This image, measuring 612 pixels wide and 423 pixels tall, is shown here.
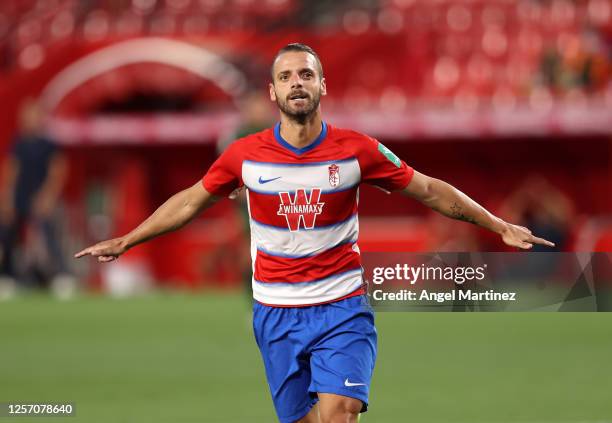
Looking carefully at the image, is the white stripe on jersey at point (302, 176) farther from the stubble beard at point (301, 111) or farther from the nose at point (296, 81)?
the nose at point (296, 81)

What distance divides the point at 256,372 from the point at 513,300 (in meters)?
4.73

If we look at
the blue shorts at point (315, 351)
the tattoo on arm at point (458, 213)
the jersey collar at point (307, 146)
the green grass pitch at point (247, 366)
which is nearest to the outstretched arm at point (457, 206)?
the tattoo on arm at point (458, 213)

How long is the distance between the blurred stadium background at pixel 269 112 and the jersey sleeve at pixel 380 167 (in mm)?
9386

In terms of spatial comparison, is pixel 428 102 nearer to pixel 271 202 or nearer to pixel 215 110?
pixel 215 110

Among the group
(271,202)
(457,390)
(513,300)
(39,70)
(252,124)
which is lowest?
(457,390)

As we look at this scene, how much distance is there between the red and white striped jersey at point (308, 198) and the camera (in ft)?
19.5

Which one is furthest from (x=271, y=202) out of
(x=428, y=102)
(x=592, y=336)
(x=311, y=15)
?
(x=311, y=15)

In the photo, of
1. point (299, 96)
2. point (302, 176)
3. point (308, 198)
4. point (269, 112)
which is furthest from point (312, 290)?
point (269, 112)

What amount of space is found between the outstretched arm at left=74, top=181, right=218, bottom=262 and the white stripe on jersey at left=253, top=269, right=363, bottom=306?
507 millimetres

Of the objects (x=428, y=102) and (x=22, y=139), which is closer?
(x=22, y=139)

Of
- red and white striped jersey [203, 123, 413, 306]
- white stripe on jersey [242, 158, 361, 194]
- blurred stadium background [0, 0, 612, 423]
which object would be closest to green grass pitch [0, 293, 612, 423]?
blurred stadium background [0, 0, 612, 423]

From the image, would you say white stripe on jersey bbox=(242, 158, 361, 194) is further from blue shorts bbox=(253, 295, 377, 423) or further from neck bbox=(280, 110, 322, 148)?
blue shorts bbox=(253, 295, 377, 423)

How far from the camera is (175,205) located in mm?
6211

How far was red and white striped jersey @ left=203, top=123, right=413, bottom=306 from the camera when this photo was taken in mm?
5949
